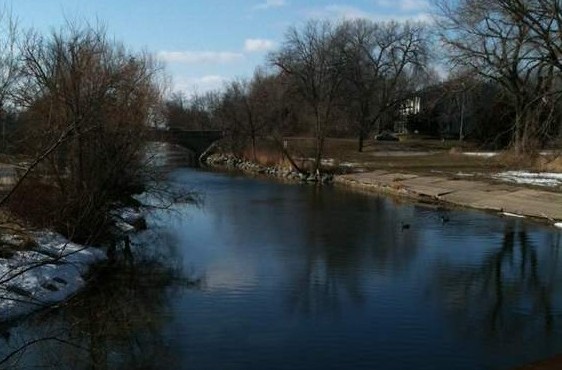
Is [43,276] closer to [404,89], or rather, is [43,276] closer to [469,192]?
[469,192]

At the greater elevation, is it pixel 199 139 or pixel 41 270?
pixel 199 139

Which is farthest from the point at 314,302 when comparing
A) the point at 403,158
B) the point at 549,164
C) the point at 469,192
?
the point at 403,158

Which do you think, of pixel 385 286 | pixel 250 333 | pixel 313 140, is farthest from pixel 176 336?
pixel 313 140

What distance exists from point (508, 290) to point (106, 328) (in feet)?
29.7

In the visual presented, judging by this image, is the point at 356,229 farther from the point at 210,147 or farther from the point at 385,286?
the point at 210,147

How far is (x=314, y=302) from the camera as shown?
14570mm

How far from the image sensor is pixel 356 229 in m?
24.6

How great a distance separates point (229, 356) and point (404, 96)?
69.9 meters

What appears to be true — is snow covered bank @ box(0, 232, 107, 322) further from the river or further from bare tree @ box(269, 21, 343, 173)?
bare tree @ box(269, 21, 343, 173)

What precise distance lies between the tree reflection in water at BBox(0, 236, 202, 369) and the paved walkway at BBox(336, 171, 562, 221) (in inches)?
696

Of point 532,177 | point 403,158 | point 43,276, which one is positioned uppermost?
point 403,158

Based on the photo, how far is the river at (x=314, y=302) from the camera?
11.1 m

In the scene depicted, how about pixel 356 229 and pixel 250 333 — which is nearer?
pixel 250 333

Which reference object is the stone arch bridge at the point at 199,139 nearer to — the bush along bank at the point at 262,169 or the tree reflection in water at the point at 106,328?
the bush along bank at the point at 262,169
